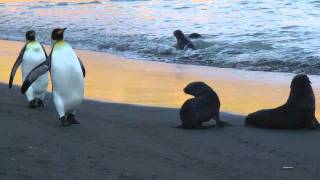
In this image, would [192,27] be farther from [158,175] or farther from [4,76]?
[158,175]

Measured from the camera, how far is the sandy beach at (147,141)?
485 centimetres

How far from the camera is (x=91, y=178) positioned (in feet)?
14.9

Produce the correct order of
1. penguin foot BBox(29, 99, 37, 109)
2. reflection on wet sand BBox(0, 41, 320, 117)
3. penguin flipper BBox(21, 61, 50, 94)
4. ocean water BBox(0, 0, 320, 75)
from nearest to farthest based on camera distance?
penguin flipper BBox(21, 61, 50, 94)
penguin foot BBox(29, 99, 37, 109)
reflection on wet sand BBox(0, 41, 320, 117)
ocean water BBox(0, 0, 320, 75)

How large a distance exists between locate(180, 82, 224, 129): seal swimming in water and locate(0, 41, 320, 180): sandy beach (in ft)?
0.63

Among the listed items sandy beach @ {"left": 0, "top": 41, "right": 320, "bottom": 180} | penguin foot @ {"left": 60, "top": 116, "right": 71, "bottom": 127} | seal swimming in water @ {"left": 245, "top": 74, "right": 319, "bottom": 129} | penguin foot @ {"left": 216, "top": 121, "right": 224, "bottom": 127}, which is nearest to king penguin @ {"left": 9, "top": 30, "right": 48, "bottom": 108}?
sandy beach @ {"left": 0, "top": 41, "right": 320, "bottom": 180}

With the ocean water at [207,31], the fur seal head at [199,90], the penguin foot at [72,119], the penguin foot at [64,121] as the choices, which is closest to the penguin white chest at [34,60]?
the penguin foot at [72,119]

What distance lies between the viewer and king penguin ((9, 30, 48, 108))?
826 cm

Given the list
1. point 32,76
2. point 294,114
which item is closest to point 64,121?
point 32,76

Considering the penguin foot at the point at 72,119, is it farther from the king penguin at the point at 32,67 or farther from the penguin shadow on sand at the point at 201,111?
the king penguin at the point at 32,67

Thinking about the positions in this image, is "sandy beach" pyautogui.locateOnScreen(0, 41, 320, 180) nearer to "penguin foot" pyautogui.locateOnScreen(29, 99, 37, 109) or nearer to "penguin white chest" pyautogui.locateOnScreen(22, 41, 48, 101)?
"penguin foot" pyautogui.locateOnScreen(29, 99, 37, 109)

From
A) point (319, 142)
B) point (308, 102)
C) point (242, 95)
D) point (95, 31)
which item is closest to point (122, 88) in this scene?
point (242, 95)

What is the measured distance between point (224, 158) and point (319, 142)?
1.25 meters

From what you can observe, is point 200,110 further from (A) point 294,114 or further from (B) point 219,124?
(A) point 294,114

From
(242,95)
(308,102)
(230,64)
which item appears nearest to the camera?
(308,102)
